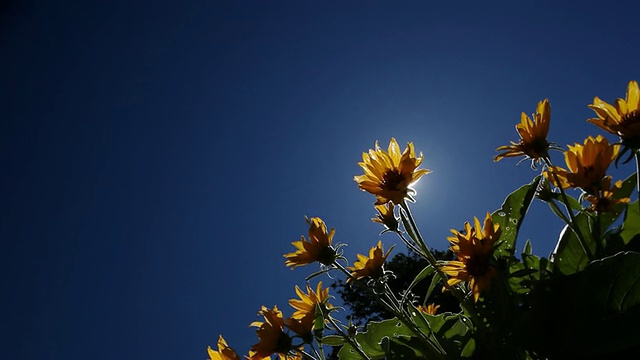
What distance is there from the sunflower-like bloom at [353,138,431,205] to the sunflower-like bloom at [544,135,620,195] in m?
0.27

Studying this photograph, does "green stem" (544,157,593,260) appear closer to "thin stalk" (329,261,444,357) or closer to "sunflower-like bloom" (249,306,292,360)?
"thin stalk" (329,261,444,357)

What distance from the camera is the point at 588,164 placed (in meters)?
0.95

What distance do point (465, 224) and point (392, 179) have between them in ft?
0.59

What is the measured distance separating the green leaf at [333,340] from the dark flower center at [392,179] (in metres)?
0.32

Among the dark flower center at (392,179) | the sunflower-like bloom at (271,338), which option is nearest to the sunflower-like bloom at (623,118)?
the dark flower center at (392,179)

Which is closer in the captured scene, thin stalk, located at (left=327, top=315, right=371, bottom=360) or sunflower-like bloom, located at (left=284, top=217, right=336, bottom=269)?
thin stalk, located at (left=327, top=315, right=371, bottom=360)

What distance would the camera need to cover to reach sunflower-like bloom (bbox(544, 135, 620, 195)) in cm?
92

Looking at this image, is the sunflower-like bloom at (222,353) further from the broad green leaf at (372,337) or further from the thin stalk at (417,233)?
the thin stalk at (417,233)

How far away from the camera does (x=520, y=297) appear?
943 mm

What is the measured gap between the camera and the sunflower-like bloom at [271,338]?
1.02 meters

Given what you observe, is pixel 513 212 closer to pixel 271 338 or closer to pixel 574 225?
pixel 574 225

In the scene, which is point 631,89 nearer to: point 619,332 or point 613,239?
point 613,239

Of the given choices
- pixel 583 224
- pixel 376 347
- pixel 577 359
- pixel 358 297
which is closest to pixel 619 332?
pixel 577 359

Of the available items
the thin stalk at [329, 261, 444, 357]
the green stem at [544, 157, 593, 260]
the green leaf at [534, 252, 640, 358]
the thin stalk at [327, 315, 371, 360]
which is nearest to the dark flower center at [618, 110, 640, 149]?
the green stem at [544, 157, 593, 260]
